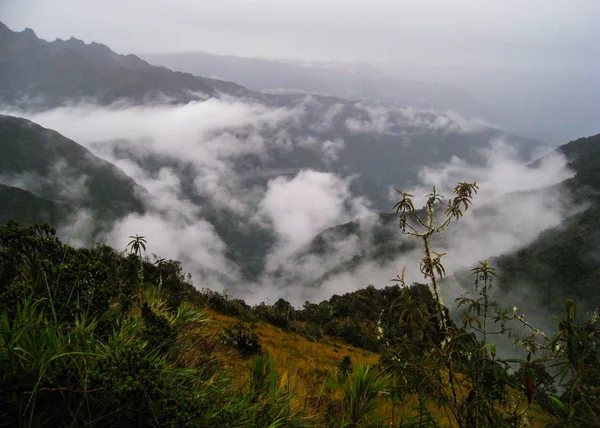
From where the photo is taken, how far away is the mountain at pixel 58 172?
5054 inches

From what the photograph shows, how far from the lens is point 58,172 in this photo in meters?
138

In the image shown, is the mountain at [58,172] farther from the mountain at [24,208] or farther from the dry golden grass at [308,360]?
the dry golden grass at [308,360]

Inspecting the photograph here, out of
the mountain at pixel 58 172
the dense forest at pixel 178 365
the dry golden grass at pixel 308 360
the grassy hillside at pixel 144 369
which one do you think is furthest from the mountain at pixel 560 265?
the mountain at pixel 58 172

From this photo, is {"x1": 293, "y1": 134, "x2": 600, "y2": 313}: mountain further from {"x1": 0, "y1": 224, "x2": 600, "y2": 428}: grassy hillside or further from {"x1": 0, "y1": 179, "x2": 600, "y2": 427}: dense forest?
{"x1": 0, "y1": 224, "x2": 600, "y2": 428}: grassy hillside

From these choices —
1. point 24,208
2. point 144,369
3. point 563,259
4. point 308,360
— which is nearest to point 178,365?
point 144,369

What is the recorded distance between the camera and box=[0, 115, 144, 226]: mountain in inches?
5054

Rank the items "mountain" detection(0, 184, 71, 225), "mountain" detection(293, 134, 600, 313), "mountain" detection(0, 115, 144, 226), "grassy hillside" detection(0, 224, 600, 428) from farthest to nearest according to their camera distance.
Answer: "mountain" detection(0, 115, 144, 226) → "mountain" detection(0, 184, 71, 225) → "mountain" detection(293, 134, 600, 313) → "grassy hillside" detection(0, 224, 600, 428)

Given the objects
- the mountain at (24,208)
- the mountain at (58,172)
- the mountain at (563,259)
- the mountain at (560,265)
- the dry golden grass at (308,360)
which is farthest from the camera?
the mountain at (58,172)

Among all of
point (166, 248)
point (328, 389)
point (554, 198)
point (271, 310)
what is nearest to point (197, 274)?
point (166, 248)

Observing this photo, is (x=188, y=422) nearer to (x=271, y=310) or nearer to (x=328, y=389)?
(x=328, y=389)

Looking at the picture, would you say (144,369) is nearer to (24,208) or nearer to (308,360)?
(308,360)

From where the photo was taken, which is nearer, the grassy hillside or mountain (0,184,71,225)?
the grassy hillside

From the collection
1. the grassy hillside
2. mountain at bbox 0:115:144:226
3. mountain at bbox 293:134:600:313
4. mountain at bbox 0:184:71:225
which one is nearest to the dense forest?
the grassy hillside

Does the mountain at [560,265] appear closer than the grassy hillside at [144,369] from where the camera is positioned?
No
